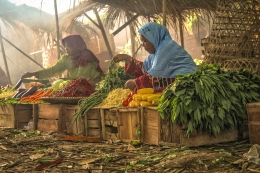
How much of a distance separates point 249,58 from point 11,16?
974 centimetres

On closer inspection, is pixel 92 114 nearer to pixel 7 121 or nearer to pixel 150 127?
pixel 150 127

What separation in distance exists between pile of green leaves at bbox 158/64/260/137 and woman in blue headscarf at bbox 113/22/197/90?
2.20ft

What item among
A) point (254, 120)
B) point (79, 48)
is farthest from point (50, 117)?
point (254, 120)

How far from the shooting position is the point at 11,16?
13.5 metres

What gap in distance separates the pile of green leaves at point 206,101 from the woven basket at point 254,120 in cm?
17

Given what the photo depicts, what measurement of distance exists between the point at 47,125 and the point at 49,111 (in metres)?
0.24

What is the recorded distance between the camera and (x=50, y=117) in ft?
19.4

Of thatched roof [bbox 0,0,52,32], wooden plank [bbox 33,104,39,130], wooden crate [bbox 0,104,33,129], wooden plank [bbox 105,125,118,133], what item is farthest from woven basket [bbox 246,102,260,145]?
thatched roof [bbox 0,0,52,32]

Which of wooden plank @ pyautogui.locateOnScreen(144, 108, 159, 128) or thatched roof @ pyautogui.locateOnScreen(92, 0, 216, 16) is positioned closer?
wooden plank @ pyautogui.locateOnScreen(144, 108, 159, 128)

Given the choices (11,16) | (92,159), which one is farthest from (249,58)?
(11,16)

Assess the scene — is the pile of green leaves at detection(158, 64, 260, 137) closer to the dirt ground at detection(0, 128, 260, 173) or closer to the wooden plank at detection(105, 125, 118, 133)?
the dirt ground at detection(0, 128, 260, 173)

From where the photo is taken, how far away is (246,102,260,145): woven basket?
12.5 feet

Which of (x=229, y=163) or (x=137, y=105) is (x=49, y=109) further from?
(x=229, y=163)

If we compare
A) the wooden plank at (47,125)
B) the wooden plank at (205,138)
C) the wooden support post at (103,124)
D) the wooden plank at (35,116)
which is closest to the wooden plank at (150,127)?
the wooden plank at (205,138)
